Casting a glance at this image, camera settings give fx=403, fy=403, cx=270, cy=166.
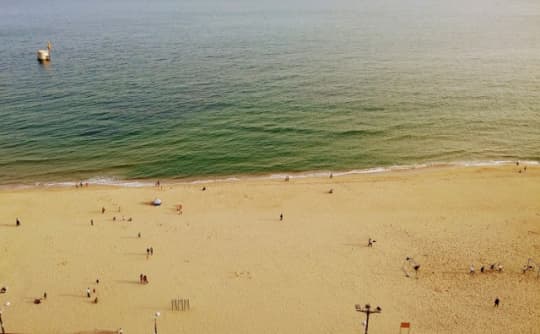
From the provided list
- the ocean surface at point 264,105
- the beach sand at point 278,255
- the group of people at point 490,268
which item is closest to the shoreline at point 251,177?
the ocean surface at point 264,105

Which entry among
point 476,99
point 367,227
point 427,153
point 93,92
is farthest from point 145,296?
point 476,99

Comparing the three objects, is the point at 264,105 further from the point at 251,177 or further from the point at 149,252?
the point at 149,252

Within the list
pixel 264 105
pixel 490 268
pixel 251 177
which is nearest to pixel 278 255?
pixel 490 268

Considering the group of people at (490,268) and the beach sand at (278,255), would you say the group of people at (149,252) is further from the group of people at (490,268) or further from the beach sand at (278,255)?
the group of people at (490,268)

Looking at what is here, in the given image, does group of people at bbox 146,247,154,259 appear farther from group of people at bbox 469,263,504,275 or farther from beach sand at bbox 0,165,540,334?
group of people at bbox 469,263,504,275

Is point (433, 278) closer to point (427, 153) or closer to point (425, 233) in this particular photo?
point (425, 233)

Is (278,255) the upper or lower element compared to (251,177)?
lower

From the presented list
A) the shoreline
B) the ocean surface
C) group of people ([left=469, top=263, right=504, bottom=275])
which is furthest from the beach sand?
the ocean surface
